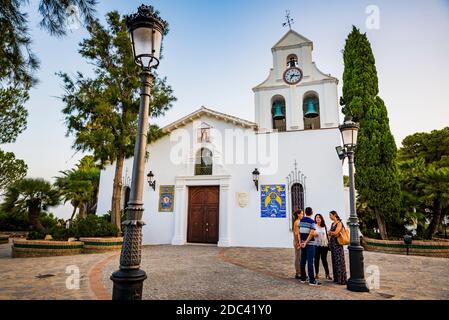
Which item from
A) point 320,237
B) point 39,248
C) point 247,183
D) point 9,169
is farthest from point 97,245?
point 9,169

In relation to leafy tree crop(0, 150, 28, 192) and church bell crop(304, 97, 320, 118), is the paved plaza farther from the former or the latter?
leafy tree crop(0, 150, 28, 192)

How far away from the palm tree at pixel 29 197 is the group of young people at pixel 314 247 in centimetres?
1135

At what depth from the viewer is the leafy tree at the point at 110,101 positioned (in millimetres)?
10766

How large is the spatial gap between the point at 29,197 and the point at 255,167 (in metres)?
10.4

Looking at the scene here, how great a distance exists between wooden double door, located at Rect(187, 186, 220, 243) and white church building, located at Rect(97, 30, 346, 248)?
5 centimetres

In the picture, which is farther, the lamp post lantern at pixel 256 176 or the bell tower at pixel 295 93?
the bell tower at pixel 295 93

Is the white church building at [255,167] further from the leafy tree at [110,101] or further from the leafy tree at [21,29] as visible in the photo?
the leafy tree at [21,29]

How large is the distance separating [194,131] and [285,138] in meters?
4.89

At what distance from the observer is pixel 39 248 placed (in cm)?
960

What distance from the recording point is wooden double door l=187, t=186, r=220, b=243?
516 inches

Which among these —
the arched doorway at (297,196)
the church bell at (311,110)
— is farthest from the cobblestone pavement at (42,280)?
the church bell at (311,110)

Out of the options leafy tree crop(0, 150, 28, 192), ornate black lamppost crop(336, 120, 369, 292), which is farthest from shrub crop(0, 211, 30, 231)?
ornate black lamppost crop(336, 120, 369, 292)

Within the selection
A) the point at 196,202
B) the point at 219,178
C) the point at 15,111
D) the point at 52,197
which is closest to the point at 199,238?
the point at 196,202

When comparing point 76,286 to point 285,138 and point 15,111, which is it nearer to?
point 285,138
